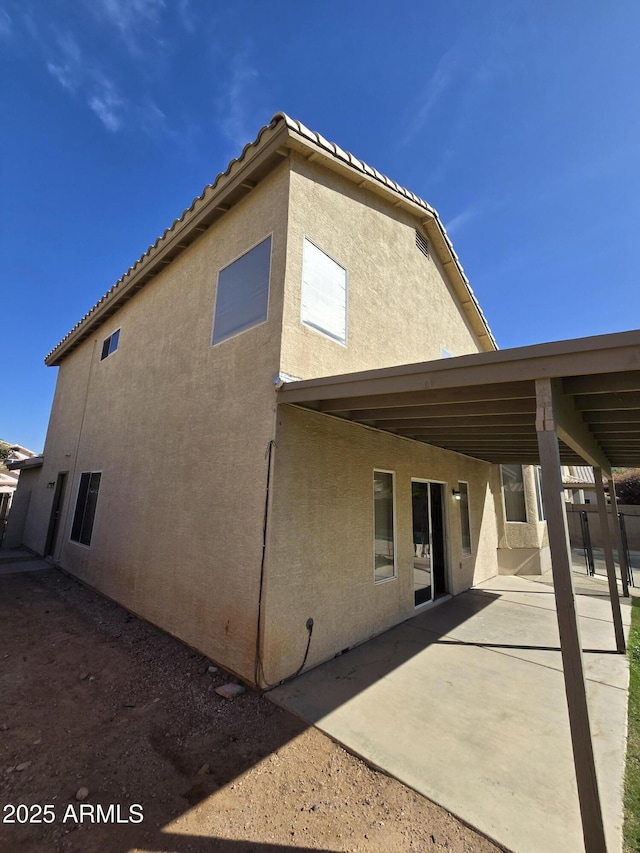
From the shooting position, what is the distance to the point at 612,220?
6.63 m

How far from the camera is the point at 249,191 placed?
5.26 meters

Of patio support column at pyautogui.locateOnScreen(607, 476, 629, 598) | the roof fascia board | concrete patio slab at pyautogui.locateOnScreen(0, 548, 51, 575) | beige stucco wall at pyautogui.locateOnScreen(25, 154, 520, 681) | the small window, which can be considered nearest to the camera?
the roof fascia board

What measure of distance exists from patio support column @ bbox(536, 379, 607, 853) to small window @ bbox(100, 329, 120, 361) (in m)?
9.38

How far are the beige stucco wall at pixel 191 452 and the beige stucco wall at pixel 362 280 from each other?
241mm

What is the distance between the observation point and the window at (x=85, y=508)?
7.98 metres

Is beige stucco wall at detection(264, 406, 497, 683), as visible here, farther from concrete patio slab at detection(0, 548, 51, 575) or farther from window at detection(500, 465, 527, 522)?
concrete patio slab at detection(0, 548, 51, 575)

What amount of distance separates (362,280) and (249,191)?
2.12 metres

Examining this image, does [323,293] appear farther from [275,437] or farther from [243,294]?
[275,437]

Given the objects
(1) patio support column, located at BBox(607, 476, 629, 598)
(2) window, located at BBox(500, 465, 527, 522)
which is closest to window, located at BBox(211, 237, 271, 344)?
(1) patio support column, located at BBox(607, 476, 629, 598)

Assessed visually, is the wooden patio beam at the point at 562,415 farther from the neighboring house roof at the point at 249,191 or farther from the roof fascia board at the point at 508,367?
the neighboring house roof at the point at 249,191

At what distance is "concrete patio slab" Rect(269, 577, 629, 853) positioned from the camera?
229cm

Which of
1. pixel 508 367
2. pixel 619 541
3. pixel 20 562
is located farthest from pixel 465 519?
pixel 20 562

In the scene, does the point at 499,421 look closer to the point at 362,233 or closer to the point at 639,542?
the point at 362,233

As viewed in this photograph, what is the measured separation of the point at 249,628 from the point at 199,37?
9.19 m
